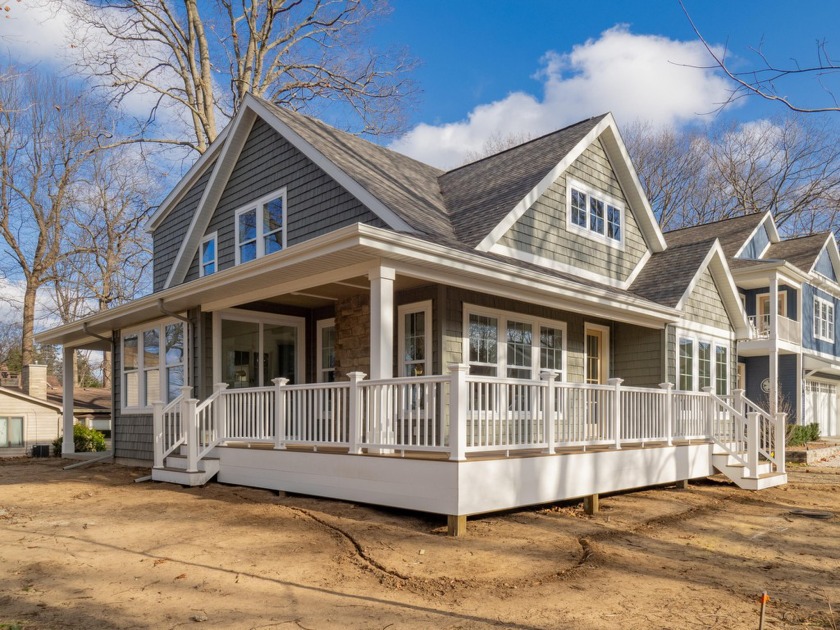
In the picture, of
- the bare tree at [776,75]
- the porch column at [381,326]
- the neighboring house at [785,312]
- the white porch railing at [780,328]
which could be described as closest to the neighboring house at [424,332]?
the porch column at [381,326]

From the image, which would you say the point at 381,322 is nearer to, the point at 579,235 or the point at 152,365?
the point at 579,235

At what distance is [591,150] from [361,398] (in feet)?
26.9

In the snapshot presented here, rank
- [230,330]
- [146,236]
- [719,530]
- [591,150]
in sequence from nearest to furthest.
A: [719,530], [230,330], [591,150], [146,236]

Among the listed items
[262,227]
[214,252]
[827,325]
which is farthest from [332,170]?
[827,325]

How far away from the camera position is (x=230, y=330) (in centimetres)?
1227

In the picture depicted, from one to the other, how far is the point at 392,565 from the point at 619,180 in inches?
428

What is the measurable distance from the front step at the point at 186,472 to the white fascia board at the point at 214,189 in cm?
564

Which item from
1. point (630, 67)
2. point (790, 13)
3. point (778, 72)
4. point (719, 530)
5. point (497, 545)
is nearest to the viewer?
point (778, 72)

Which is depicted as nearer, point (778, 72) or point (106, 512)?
point (778, 72)

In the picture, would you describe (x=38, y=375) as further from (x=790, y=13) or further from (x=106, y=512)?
(x=790, y=13)

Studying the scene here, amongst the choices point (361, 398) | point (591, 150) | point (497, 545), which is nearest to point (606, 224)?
point (591, 150)

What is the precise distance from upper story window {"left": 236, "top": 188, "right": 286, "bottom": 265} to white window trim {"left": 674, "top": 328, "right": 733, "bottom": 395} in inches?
310

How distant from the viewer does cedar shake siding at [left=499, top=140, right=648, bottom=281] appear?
12.1 m

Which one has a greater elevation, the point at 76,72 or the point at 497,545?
the point at 76,72
